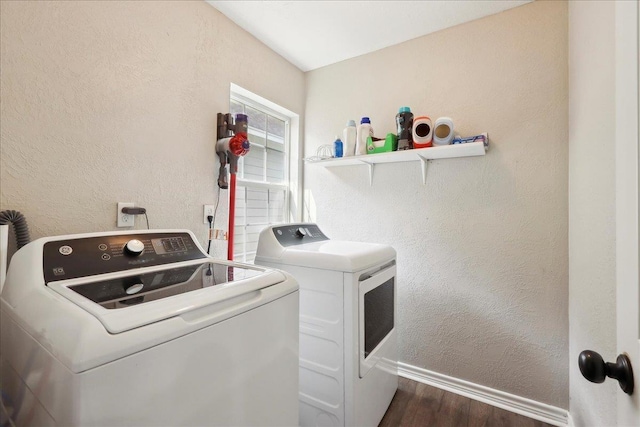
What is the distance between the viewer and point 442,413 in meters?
1.72

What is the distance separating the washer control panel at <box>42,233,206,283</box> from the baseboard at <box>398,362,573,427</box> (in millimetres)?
1754

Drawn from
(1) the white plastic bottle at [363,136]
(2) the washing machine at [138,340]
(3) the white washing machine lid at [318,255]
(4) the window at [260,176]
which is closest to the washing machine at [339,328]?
(3) the white washing machine lid at [318,255]

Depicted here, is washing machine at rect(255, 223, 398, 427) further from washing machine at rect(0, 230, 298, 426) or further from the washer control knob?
the washer control knob

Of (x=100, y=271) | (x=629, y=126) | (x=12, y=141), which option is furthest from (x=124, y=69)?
(x=629, y=126)

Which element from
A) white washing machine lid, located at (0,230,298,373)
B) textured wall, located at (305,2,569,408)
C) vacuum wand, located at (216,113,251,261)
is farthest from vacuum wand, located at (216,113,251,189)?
textured wall, located at (305,2,569,408)

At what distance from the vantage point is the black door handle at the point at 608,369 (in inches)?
19.9

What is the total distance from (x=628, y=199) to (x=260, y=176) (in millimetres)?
2124

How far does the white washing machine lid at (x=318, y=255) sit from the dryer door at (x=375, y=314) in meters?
0.09

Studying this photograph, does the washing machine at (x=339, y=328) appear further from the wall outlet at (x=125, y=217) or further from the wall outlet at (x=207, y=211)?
the wall outlet at (x=125, y=217)

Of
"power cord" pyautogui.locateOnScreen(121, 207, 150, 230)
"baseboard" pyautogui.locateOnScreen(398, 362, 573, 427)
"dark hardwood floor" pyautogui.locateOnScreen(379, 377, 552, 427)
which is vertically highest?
"power cord" pyautogui.locateOnScreen(121, 207, 150, 230)

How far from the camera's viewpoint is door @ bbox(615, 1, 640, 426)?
1.61 ft

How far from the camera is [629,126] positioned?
1.70 feet

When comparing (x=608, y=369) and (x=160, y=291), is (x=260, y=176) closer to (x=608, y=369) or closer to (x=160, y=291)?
(x=160, y=291)

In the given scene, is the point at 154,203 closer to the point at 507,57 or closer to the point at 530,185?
the point at 530,185
